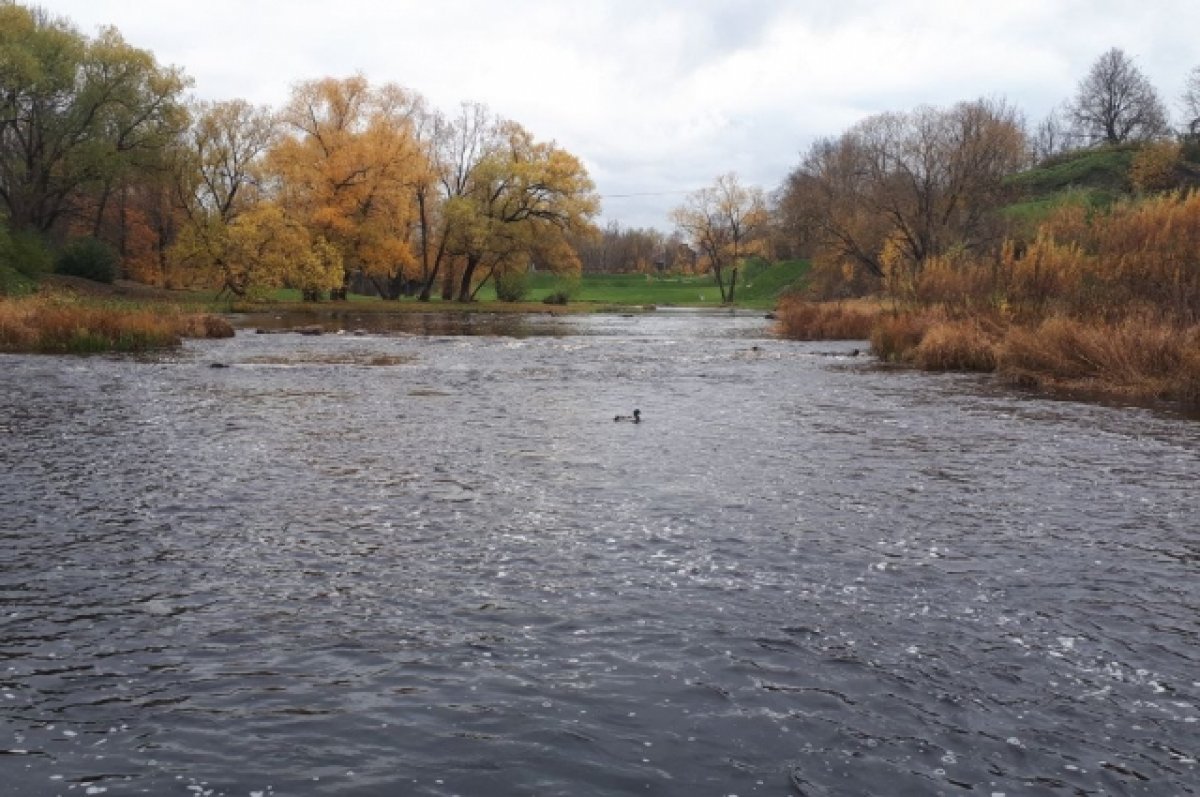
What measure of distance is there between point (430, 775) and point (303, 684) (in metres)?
1.56

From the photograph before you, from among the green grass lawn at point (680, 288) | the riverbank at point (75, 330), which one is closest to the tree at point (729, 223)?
the green grass lawn at point (680, 288)

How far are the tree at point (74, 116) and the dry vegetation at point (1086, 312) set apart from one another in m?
57.0

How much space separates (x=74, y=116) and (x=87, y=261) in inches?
423

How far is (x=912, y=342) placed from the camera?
1219 inches

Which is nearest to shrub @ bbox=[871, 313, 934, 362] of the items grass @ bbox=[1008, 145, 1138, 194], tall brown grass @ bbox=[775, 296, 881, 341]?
tall brown grass @ bbox=[775, 296, 881, 341]

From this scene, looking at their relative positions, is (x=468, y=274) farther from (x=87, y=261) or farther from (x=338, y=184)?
(x=87, y=261)

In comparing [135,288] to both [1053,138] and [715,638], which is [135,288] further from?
[1053,138]

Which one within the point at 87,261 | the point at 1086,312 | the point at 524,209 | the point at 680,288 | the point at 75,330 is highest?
the point at 524,209

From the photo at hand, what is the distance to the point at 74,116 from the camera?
61875 mm

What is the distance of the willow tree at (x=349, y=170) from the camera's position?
64688mm

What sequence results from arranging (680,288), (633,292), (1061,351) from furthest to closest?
1. (680,288)
2. (633,292)
3. (1061,351)

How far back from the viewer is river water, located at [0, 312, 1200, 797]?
544cm

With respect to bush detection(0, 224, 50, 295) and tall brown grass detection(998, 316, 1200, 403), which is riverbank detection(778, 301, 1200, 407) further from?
bush detection(0, 224, 50, 295)

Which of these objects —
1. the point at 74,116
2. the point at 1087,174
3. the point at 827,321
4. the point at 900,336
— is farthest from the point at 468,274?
the point at 1087,174
